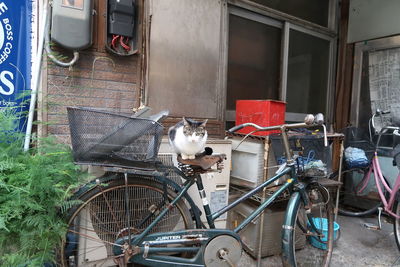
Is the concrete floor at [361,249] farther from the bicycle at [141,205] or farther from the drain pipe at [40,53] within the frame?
the drain pipe at [40,53]

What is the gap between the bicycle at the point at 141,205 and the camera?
1.70 metres

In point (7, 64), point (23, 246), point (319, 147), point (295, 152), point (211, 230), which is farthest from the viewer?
point (319, 147)

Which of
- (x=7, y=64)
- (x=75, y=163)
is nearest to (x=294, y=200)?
(x=75, y=163)

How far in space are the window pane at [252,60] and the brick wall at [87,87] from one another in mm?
1401

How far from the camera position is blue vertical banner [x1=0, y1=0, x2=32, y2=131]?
214 centimetres

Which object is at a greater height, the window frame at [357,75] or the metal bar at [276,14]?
the metal bar at [276,14]

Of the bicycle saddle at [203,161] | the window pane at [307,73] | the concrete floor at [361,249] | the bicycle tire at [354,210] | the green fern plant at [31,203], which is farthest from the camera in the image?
the window pane at [307,73]

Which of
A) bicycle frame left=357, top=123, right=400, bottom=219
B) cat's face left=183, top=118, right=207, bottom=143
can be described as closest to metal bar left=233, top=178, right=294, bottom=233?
cat's face left=183, top=118, right=207, bottom=143

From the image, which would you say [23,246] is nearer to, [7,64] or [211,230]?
[211,230]

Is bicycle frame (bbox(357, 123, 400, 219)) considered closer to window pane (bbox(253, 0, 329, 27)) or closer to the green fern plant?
window pane (bbox(253, 0, 329, 27))

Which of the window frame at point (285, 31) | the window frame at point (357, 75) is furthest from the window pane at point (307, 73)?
the window frame at point (357, 75)

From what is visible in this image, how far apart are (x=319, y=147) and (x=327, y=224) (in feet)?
2.62

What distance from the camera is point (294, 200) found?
7.29ft

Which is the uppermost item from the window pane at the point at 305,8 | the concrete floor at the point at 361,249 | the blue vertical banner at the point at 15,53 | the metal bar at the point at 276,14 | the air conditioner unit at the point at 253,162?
the window pane at the point at 305,8
